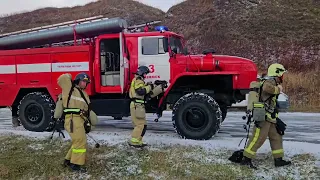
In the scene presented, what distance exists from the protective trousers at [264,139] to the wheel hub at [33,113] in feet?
18.3

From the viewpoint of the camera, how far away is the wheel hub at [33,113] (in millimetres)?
10172

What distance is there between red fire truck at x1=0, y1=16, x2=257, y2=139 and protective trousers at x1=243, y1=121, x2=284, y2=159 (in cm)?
176

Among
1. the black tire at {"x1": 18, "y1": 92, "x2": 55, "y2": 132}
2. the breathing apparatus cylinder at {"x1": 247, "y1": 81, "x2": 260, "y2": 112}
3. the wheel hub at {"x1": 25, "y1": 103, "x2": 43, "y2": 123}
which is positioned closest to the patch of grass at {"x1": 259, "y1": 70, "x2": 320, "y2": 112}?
the breathing apparatus cylinder at {"x1": 247, "y1": 81, "x2": 260, "y2": 112}

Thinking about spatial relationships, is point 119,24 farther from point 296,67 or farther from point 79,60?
point 296,67

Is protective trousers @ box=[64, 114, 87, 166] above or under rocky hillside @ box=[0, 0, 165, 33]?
under

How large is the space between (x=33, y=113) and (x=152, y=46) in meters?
3.50

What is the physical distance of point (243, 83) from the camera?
8.80 m

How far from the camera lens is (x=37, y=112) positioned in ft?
33.4

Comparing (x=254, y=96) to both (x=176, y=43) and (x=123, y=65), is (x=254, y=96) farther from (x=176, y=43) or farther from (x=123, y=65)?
→ (x=123, y=65)

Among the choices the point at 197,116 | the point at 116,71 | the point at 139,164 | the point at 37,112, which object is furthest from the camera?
the point at 37,112

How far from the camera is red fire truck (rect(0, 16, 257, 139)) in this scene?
877cm

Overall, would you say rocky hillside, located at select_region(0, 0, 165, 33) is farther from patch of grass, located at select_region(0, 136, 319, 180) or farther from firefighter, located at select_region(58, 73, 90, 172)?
firefighter, located at select_region(58, 73, 90, 172)

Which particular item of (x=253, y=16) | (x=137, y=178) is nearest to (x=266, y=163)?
(x=137, y=178)

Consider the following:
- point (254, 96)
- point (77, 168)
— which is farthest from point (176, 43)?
point (77, 168)
